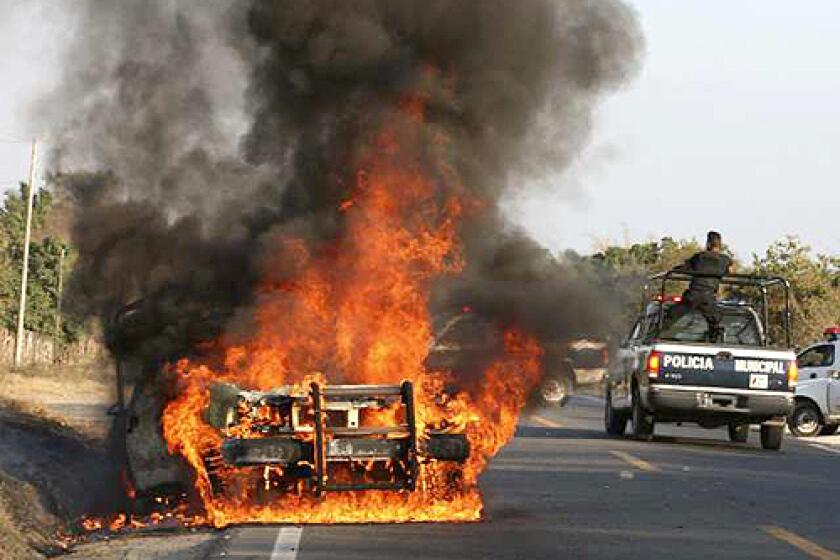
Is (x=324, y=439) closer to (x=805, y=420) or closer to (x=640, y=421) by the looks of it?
(x=640, y=421)

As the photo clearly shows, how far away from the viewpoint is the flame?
1208cm

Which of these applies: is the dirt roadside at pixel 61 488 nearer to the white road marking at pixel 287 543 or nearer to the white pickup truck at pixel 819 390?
the white road marking at pixel 287 543

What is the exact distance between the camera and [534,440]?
22938mm

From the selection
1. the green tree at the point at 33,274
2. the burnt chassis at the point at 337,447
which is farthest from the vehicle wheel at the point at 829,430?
the green tree at the point at 33,274

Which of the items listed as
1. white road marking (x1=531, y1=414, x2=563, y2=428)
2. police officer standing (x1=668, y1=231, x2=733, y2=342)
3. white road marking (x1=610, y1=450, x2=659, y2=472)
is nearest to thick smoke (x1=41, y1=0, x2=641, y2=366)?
white road marking (x1=610, y1=450, x2=659, y2=472)

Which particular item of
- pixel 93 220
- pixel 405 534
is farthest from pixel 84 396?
pixel 405 534

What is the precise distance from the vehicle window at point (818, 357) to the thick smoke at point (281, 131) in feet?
46.5

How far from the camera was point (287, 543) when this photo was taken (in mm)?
10523

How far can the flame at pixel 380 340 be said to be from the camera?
1208cm

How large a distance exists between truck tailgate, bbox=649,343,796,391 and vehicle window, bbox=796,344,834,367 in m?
6.59

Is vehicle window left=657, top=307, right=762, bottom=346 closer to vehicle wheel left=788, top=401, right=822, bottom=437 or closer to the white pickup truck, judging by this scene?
the white pickup truck

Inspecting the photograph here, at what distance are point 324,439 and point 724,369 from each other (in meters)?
11.6

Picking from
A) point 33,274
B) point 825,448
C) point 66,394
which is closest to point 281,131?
point 825,448

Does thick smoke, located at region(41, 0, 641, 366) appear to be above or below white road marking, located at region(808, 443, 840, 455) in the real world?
above
